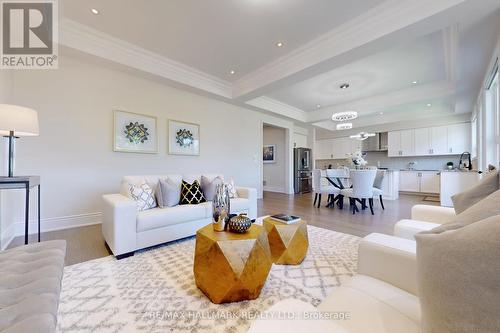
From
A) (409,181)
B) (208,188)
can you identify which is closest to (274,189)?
(409,181)

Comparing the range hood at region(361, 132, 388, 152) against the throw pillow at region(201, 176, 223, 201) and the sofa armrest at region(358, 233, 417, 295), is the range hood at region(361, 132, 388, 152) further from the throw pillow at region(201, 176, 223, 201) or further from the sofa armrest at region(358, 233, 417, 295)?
the sofa armrest at region(358, 233, 417, 295)

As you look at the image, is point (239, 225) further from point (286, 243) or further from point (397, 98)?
point (397, 98)

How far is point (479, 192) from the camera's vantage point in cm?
113

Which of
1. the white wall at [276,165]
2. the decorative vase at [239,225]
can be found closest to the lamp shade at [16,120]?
the decorative vase at [239,225]

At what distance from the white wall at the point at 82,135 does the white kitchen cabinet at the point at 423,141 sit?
756cm

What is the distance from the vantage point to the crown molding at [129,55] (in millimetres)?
2885

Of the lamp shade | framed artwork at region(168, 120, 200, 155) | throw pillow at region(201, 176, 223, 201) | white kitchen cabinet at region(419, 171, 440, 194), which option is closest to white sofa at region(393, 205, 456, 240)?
throw pillow at region(201, 176, 223, 201)

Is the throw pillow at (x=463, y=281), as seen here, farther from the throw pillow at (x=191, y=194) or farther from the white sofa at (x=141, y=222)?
the throw pillow at (x=191, y=194)

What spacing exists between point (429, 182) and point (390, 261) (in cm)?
778

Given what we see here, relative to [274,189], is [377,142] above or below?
above

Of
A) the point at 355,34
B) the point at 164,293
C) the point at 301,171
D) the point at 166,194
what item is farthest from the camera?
the point at 301,171

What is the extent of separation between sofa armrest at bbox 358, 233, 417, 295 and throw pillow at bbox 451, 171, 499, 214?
430 millimetres

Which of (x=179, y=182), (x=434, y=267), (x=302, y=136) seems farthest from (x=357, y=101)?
(x=434, y=267)

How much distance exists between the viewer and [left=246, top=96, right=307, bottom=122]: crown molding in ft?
18.2
